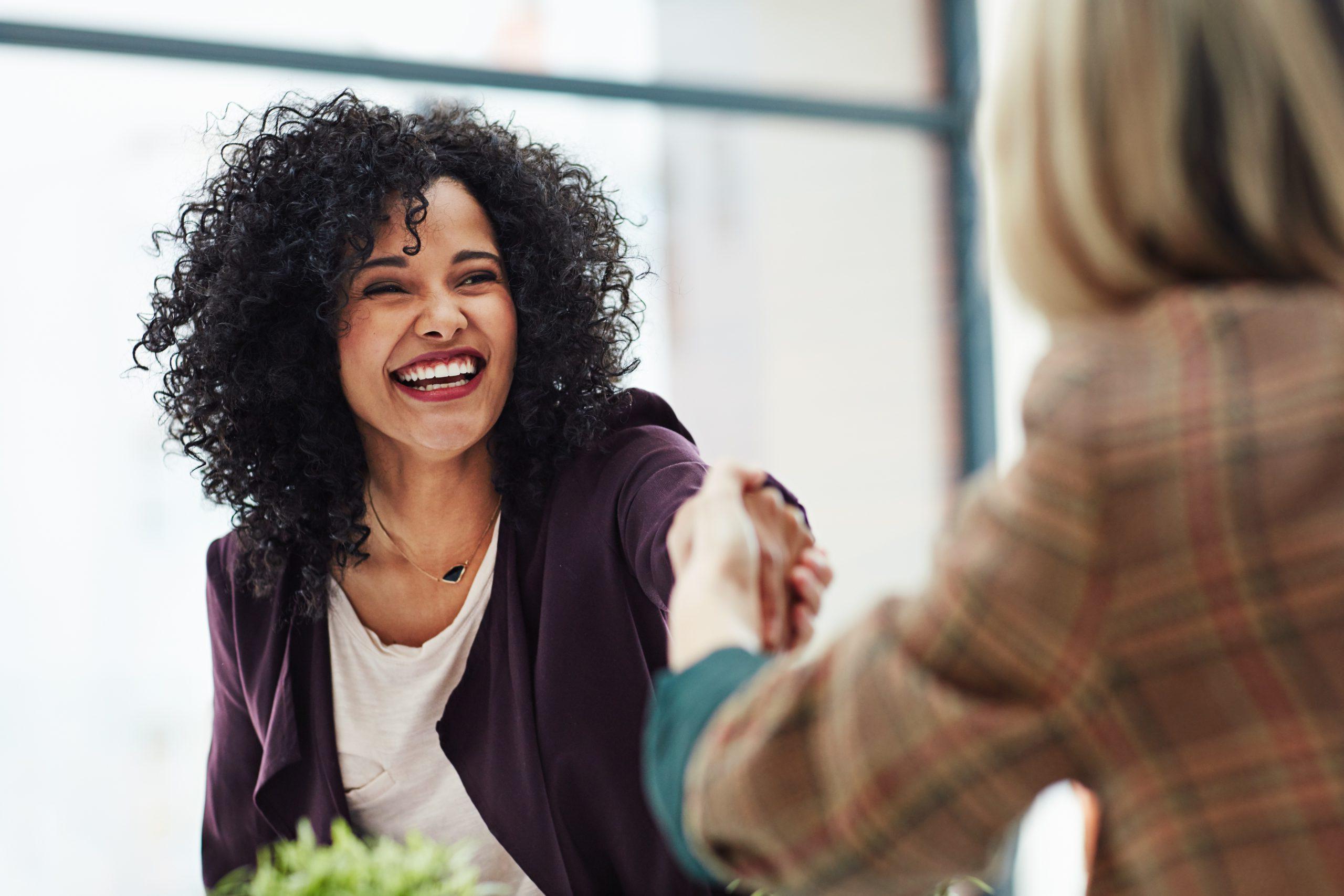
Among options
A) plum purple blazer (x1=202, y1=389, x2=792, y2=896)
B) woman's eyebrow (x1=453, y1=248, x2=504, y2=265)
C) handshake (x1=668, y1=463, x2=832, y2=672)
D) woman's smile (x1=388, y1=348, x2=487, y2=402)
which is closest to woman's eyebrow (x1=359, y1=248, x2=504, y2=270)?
woman's eyebrow (x1=453, y1=248, x2=504, y2=265)

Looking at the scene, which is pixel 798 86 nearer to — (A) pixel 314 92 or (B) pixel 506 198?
(A) pixel 314 92

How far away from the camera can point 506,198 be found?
5.90ft

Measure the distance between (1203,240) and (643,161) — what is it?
3.14m

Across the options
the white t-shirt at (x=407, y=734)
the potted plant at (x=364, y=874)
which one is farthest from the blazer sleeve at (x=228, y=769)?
the potted plant at (x=364, y=874)

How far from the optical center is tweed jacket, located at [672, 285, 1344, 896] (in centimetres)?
66

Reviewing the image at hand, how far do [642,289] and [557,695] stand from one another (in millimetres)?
1068

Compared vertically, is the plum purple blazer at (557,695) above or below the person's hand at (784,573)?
below

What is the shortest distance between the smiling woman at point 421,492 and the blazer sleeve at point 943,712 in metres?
0.76

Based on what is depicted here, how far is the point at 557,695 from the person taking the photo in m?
1.60

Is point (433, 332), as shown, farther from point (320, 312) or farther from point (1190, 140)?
point (1190, 140)

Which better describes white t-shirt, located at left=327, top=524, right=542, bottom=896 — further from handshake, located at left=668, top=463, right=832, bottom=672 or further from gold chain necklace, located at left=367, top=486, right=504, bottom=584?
handshake, located at left=668, top=463, right=832, bottom=672

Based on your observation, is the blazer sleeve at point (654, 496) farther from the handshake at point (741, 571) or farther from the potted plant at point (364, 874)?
the potted plant at point (364, 874)

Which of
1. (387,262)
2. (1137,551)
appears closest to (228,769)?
(387,262)

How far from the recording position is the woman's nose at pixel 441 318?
1660 millimetres
